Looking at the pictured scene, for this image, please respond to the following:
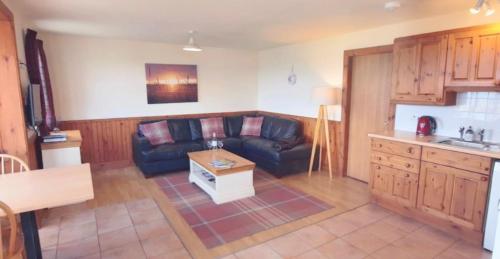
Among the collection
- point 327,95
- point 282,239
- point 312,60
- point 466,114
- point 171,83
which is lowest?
point 282,239

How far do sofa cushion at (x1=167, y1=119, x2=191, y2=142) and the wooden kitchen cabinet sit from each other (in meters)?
3.86

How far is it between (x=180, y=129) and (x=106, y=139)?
1284 millimetres

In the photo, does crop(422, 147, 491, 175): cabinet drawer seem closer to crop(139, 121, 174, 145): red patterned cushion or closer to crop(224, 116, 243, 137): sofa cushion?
crop(224, 116, 243, 137): sofa cushion

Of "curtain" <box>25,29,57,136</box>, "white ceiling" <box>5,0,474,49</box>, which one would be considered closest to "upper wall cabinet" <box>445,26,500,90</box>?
"white ceiling" <box>5,0,474,49</box>

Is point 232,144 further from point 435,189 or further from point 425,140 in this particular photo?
point 435,189

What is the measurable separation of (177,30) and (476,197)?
13.2ft

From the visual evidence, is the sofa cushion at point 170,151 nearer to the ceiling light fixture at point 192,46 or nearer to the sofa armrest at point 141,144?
the sofa armrest at point 141,144

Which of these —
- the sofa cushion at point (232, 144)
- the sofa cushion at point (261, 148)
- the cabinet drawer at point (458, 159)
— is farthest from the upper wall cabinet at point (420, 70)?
the sofa cushion at point (232, 144)

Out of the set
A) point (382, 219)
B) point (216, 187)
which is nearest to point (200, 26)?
point (216, 187)

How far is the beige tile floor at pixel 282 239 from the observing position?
8.14ft

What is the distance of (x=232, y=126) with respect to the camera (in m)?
5.88

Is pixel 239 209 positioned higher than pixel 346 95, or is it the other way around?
pixel 346 95

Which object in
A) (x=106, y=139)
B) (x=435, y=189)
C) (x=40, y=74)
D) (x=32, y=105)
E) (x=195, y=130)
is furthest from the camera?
(x=195, y=130)

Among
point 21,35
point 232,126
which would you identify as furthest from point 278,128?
point 21,35
